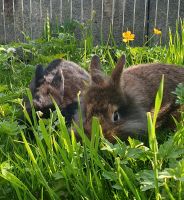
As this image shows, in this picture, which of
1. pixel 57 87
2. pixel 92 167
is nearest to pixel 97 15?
pixel 57 87

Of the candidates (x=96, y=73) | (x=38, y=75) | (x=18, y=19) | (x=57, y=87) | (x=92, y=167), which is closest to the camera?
(x=92, y=167)

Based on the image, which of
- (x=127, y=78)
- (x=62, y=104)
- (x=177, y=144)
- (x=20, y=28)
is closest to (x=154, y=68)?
(x=127, y=78)

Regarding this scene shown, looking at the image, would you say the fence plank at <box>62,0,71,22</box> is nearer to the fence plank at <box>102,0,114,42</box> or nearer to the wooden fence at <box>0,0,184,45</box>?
the wooden fence at <box>0,0,184,45</box>

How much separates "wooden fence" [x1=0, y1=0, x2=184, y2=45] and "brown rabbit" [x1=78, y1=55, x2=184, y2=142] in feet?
9.36

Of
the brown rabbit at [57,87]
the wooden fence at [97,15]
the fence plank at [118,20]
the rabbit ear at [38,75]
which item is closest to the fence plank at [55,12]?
the wooden fence at [97,15]

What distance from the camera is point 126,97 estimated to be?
124 inches

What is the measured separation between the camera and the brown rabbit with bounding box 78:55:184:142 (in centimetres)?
279

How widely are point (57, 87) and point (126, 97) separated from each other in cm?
71

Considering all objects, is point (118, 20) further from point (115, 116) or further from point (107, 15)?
point (115, 116)

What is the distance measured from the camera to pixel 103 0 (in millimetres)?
6391

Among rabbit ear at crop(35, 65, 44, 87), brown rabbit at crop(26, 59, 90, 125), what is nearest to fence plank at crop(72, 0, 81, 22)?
brown rabbit at crop(26, 59, 90, 125)

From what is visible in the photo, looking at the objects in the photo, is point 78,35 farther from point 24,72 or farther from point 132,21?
point 24,72

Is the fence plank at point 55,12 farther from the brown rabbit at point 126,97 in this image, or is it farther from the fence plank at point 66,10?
the brown rabbit at point 126,97

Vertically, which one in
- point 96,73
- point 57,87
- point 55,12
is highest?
point 55,12
